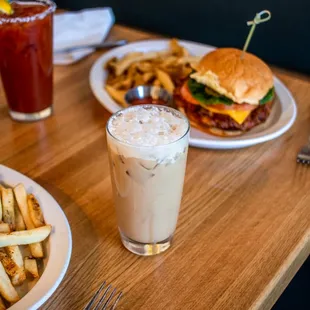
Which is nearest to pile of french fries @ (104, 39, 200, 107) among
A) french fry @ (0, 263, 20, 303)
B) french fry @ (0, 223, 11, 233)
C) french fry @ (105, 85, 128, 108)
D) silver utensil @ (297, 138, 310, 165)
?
french fry @ (105, 85, 128, 108)

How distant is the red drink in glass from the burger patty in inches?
19.6

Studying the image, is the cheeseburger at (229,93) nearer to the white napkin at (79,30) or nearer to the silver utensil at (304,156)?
the silver utensil at (304,156)

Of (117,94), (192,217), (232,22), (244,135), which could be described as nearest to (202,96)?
(244,135)

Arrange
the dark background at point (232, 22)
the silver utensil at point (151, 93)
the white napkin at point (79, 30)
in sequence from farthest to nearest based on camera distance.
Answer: the dark background at point (232, 22), the white napkin at point (79, 30), the silver utensil at point (151, 93)

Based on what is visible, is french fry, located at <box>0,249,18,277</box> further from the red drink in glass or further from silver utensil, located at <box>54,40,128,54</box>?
silver utensil, located at <box>54,40,128,54</box>

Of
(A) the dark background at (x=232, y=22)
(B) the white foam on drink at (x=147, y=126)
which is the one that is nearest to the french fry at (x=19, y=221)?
(B) the white foam on drink at (x=147, y=126)

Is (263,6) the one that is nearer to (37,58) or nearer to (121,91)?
(121,91)

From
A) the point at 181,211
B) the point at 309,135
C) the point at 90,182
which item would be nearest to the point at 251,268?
the point at 181,211

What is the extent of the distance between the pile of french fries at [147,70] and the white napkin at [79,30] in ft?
0.68

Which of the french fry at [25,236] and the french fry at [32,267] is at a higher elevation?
the french fry at [25,236]

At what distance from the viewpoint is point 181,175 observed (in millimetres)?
1047

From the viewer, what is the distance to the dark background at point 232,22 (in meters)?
2.78

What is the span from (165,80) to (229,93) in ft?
0.99

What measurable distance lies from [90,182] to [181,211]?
11.3 inches
